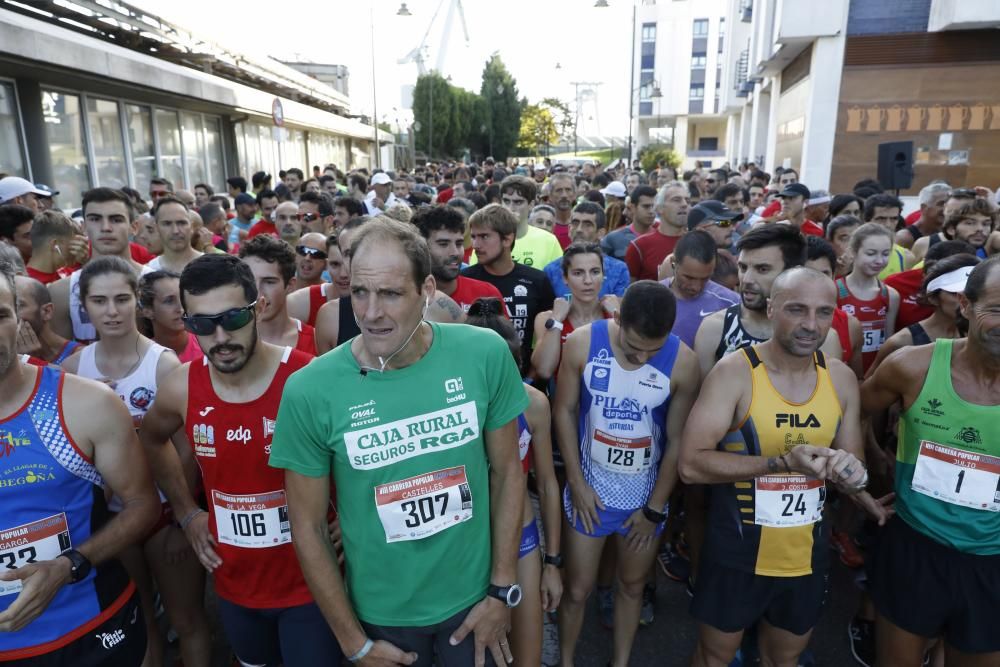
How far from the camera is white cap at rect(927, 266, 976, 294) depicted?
10.2ft

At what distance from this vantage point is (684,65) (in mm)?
66625

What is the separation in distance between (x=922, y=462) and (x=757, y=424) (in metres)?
0.73

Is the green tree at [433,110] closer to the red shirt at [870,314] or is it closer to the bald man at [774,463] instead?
the red shirt at [870,314]

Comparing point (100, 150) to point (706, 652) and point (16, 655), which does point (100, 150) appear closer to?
point (16, 655)

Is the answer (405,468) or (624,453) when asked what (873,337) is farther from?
(405,468)

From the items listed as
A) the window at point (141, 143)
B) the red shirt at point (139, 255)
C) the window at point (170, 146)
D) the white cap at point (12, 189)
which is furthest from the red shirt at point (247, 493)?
the window at point (170, 146)

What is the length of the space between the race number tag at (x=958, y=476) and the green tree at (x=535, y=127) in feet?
193

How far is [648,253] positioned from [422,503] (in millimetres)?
4540

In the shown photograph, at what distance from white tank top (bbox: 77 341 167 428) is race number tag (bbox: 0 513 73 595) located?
86 cm

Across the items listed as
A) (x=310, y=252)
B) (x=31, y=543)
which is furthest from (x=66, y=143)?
(x=31, y=543)

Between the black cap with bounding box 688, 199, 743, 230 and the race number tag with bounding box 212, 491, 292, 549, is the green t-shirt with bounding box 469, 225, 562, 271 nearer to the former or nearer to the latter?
the black cap with bounding box 688, 199, 743, 230

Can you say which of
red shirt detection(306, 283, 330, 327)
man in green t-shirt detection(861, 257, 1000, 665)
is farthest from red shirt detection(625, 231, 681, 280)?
man in green t-shirt detection(861, 257, 1000, 665)

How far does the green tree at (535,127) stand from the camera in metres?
59.4

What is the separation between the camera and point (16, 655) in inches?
86.5
